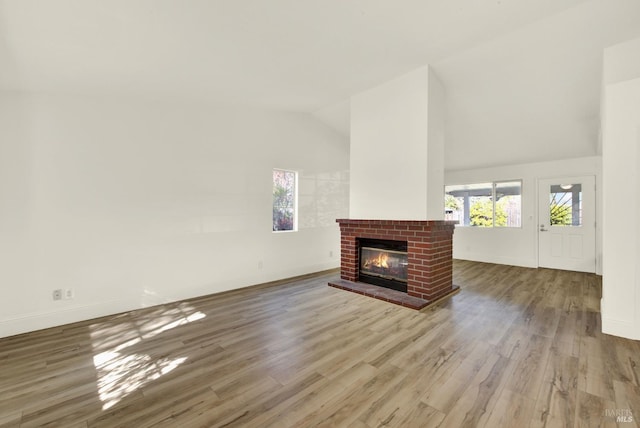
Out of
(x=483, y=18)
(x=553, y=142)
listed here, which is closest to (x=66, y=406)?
(x=483, y=18)

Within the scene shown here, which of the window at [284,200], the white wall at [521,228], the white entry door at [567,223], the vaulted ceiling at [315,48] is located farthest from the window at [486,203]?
the window at [284,200]

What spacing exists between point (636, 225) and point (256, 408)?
12.0 ft

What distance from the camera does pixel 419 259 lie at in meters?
3.75

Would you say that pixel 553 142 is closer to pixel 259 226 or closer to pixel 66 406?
pixel 259 226

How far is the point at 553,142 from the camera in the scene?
507 cm

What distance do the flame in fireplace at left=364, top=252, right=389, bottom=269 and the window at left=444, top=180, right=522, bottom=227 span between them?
10.4 feet

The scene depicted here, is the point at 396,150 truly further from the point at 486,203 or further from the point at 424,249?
the point at 486,203

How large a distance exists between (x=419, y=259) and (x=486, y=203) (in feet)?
13.8

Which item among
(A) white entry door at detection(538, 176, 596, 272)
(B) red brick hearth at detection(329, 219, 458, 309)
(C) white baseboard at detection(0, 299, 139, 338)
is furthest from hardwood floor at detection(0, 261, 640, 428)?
(A) white entry door at detection(538, 176, 596, 272)

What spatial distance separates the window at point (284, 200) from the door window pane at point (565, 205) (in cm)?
542

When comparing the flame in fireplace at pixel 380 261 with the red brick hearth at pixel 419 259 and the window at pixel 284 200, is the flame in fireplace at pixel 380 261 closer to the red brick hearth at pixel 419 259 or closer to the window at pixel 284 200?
the red brick hearth at pixel 419 259

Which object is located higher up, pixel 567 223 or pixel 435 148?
pixel 435 148

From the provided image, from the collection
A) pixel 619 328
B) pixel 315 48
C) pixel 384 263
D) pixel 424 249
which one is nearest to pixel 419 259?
pixel 424 249

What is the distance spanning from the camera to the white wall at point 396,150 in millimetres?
3754
